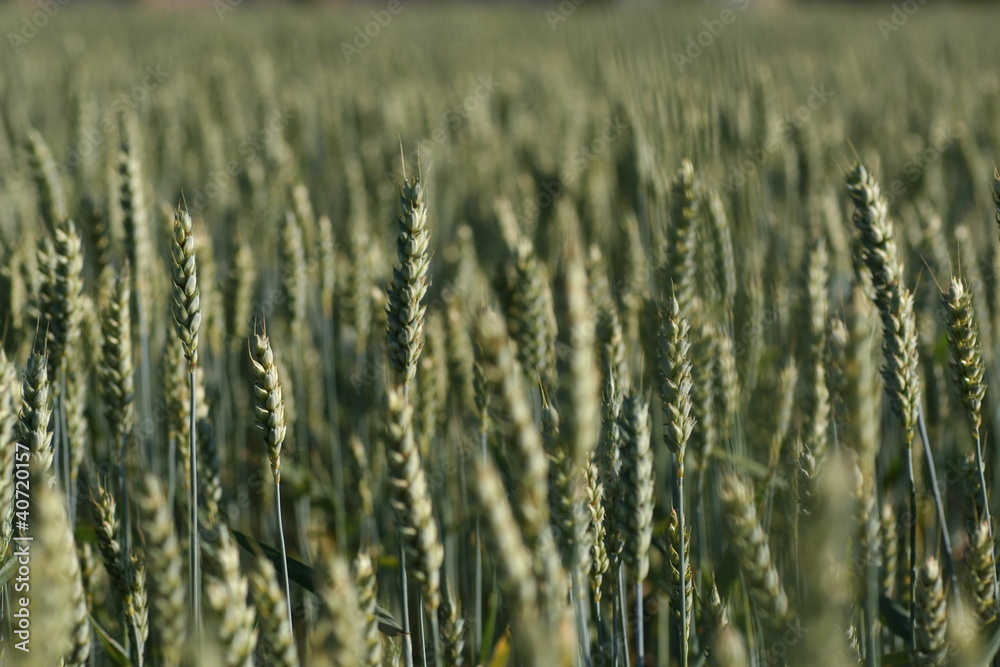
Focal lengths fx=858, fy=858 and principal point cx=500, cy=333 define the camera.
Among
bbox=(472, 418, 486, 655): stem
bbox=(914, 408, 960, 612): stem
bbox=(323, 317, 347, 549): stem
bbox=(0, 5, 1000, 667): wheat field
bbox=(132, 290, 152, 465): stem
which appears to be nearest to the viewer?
bbox=(0, 5, 1000, 667): wheat field

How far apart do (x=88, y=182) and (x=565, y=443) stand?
2453 millimetres

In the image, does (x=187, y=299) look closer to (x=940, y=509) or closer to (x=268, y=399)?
(x=268, y=399)

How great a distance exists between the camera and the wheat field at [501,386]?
66 cm

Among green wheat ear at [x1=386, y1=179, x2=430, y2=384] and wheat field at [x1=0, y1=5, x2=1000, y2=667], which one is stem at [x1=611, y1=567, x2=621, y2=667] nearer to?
wheat field at [x1=0, y1=5, x2=1000, y2=667]

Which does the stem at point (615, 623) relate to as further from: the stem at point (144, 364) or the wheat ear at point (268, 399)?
the stem at point (144, 364)

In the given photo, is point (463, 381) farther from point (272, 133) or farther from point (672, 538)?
point (272, 133)

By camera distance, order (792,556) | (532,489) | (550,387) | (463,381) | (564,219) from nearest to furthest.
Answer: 1. (532,489)
2. (792,556)
3. (550,387)
4. (463,381)
5. (564,219)

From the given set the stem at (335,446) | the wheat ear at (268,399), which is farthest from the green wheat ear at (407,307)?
the stem at (335,446)

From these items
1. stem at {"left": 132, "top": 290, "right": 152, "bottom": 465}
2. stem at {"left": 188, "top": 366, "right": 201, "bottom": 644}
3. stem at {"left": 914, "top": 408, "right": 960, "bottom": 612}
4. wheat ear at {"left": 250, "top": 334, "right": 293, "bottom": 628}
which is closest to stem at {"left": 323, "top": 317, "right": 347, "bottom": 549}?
stem at {"left": 132, "top": 290, "right": 152, "bottom": 465}

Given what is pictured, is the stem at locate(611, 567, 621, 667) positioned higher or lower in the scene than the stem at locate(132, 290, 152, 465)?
lower

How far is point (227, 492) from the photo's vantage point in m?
1.83

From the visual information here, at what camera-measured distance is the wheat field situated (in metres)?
0.66

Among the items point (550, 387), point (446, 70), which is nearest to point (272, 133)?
point (550, 387)

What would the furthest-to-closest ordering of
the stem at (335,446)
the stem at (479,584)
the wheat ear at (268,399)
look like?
the stem at (335,446) → the stem at (479,584) → the wheat ear at (268,399)
